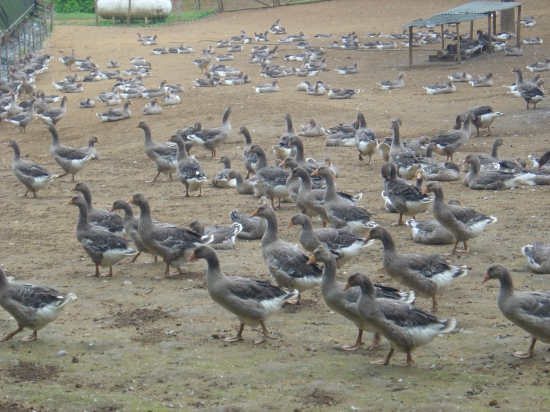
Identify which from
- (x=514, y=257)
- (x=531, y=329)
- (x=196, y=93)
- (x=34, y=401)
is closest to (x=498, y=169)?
(x=514, y=257)

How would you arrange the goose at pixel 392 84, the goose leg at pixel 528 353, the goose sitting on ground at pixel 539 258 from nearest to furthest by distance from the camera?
the goose leg at pixel 528 353 → the goose sitting on ground at pixel 539 258 → the goose at pixel 392 84

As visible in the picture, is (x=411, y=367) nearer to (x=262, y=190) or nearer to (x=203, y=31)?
(x=262, y=190)

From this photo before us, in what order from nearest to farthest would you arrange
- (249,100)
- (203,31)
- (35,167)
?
(35,167), (249,100), (203,31)

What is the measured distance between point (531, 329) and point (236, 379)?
2843 mm

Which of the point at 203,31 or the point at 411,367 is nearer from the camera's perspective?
the point at 411,367

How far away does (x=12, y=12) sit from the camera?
40.3 m

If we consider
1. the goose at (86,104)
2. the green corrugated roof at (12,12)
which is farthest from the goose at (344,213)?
the green corrugated roof at (12,12)

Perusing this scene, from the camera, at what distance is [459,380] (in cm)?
717

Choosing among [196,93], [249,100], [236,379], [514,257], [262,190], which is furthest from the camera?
[196,93]

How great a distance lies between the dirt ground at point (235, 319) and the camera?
701 cm

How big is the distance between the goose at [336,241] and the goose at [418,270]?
1.17 meters

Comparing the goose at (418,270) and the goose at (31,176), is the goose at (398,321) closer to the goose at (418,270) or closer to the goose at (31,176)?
the goose at (418,270)

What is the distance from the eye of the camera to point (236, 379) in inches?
290

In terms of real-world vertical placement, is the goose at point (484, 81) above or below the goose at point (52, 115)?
above
